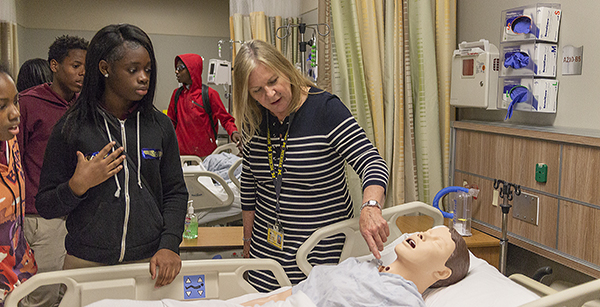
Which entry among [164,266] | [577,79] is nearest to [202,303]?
[164,266]

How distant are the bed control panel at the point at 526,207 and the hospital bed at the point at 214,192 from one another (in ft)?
5.58

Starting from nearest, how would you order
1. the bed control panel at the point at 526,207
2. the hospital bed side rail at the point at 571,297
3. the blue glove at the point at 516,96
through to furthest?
the hospital bed side rail at the point at 571,297, the bed control panel at the point at 526,207, the blue glove at the point at 516,96

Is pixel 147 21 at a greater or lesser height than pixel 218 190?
greater

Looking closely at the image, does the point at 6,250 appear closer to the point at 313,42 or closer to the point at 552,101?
the point at 313,42

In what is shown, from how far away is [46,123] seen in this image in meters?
2.26

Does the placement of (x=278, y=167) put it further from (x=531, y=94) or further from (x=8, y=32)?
(x=8, y=32)

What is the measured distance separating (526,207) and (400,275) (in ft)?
4.48

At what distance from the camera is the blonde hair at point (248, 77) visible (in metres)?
1.68

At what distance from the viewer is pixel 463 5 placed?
3316 millimetres

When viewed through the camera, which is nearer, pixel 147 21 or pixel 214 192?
pixel 214 192

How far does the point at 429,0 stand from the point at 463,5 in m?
0.38

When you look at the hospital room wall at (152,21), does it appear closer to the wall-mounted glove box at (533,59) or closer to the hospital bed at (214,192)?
the hospital bed at (214,192)

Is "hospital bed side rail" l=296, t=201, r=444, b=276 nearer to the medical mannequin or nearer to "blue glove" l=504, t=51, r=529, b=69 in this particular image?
the medical mannequin

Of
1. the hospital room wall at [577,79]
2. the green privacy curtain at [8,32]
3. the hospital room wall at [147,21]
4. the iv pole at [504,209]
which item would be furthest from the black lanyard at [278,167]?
the green privacy curtain at [8,32]
